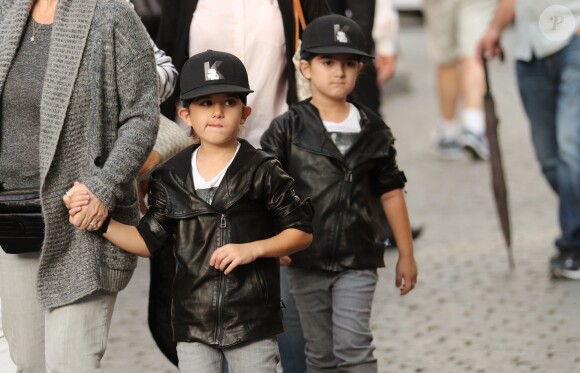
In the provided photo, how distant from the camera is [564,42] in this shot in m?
7.43

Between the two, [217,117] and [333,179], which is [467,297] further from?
[217,117]

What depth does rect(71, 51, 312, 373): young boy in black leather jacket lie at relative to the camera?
430 cm

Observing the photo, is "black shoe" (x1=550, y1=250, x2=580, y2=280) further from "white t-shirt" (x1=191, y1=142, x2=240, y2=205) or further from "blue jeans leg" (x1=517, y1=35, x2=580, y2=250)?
"white t-shirt" (x1=191, y1=142, x2=240, y2=205)

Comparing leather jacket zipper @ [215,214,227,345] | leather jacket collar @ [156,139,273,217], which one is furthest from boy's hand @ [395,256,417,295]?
leather jacket zipper @ [215,214,227,345]

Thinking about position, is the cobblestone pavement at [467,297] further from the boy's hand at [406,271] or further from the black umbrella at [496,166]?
the boy's hand at [406,271]

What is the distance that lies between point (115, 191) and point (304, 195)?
2.88 ft

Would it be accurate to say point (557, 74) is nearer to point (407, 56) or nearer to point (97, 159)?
point (97, 159)

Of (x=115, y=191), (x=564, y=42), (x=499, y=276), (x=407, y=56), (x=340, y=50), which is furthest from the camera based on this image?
(x=407, y=56)

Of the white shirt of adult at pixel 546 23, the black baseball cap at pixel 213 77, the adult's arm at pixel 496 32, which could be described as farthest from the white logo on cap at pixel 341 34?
the adult's arm at pixel 496 32

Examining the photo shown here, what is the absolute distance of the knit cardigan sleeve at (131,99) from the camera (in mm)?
4445

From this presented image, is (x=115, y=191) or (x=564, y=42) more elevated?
(x=564, y=42)

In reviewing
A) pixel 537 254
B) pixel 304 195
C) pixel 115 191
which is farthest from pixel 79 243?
pixel 537 254

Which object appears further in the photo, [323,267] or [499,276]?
[499,276]

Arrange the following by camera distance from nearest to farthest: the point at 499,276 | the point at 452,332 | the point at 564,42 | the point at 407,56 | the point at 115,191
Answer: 1. the point at 115,191
2. the point at 452,332
3. the point at 564,42
4. the point at 499,276
5. the point at 407,56
